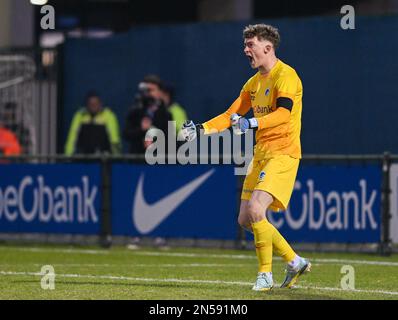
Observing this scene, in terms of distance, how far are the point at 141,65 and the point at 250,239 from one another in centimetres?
566

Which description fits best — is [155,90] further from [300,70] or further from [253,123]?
[253,123]

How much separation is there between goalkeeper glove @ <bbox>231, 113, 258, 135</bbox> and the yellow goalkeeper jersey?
15 cm

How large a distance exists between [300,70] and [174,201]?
3.72 m

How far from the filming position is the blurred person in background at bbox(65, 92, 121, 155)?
71.4 ft

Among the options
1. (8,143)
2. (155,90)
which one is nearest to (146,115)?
(155,90)

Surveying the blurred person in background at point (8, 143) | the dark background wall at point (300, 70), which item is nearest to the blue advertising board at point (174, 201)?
the dark background wall at point (300, 70)

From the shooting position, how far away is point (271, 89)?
11547 millimetres

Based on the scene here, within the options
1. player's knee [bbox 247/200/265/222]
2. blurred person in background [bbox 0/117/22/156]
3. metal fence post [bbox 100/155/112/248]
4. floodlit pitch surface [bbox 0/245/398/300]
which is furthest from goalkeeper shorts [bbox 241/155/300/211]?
blurred person in background [bbox 0/117/22/156]

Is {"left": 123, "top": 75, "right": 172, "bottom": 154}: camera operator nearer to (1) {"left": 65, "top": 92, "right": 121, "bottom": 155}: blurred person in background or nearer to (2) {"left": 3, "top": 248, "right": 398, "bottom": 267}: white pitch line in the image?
(1) {"left": 65, "top": 92, "right": 121, "bottom": 155}: blurred person in background

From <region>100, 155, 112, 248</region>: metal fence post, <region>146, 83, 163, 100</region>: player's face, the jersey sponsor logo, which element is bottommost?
<region>100, 155, 112, 248</region>: metal fence post

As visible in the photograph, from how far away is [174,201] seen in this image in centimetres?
1798

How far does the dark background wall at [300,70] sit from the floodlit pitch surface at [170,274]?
11.2 ft

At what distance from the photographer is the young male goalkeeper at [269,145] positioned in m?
11.3
